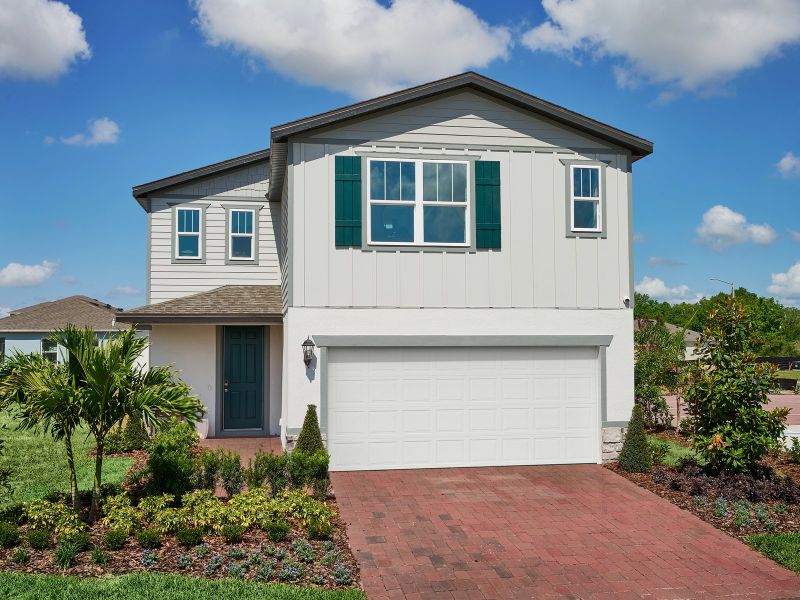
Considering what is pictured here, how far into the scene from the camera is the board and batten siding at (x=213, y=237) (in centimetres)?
1705

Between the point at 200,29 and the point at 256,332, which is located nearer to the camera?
the point at 200,29

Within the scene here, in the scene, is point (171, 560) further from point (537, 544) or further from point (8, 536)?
point (537, 544)

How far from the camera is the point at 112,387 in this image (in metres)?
7.91

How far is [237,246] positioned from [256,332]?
2892 mm

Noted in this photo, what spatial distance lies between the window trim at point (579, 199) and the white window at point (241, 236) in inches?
326

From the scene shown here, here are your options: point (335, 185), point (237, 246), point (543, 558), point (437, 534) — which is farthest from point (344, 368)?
point (237, 246)

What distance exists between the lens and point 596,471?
1186 centimetres

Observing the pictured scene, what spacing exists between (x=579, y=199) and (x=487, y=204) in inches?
69.9

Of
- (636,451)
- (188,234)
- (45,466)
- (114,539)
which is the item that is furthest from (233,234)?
(114,539)

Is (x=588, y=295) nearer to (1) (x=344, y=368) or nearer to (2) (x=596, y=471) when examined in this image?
(2) (x=596, y=471)

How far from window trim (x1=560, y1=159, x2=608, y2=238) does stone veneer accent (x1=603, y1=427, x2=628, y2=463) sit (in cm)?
353

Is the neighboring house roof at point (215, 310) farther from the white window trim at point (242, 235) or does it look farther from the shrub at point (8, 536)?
the shrub at point (8, 536)

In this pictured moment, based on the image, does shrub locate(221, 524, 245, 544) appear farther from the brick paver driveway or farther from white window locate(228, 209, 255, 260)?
white window locate(228, 209, 255, 260)

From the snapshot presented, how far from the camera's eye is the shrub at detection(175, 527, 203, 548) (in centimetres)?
738
